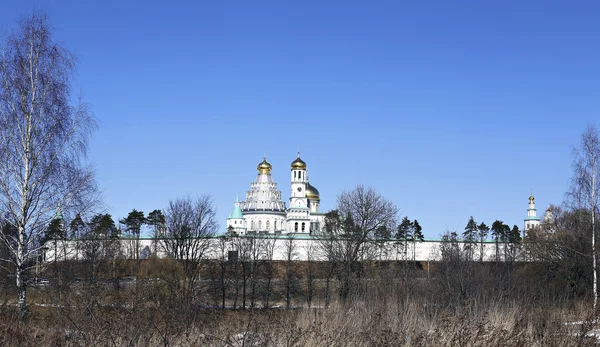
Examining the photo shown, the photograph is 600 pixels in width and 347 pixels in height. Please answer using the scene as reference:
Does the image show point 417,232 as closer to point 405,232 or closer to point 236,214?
point 405,232

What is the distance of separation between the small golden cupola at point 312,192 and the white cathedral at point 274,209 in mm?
3861

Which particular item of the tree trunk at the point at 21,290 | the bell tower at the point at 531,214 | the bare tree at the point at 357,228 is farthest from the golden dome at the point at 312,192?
the tree trunk at the point at 21,290

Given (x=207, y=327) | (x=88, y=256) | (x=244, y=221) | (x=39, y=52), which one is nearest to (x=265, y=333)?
(x=207, y=327)

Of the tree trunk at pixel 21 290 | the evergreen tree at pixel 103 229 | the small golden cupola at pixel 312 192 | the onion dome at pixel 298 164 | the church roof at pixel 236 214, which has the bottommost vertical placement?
the tree trunk at pixel 21 290

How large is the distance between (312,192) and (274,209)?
465 inches

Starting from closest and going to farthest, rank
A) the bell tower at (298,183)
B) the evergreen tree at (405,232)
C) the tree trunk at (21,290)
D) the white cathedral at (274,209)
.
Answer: the tree trunk at (21,290), the evergreen tree at (405,232), the white cathedral at (274,209), the bell tower at (298,183)

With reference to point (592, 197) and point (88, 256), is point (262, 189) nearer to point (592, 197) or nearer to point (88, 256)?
point (88, 256)

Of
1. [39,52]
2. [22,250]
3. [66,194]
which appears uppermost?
[39,52]

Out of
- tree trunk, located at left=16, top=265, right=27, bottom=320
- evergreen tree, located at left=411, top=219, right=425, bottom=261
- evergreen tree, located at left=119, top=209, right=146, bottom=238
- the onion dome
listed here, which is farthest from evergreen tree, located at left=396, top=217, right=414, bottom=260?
tree trunk, located at left=16, top=265, right=27, bottom=320

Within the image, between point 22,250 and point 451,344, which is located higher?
point 22,250

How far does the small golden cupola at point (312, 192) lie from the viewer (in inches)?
4916

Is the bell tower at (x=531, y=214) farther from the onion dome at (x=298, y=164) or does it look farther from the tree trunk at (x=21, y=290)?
the tree trunk at (x=21, y=290)

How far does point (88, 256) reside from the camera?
1801 inches

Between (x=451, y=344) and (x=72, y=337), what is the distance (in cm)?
580
